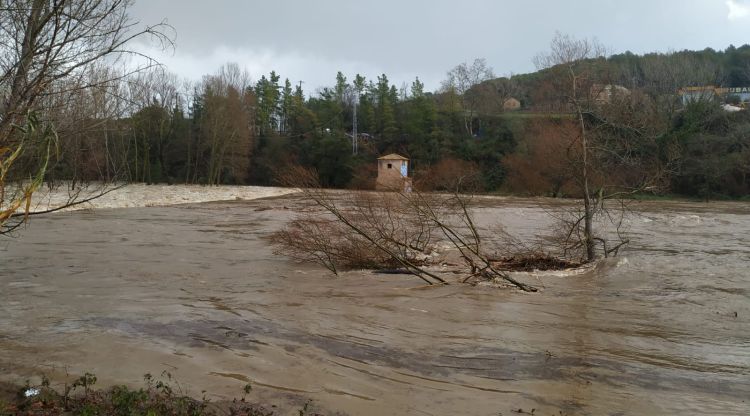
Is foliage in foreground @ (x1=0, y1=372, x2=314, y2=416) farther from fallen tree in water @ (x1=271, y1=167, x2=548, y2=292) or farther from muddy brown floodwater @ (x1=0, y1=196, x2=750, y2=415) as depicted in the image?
fallen tree in water @ (x1=271, y1=167, x2=548, y2=292)

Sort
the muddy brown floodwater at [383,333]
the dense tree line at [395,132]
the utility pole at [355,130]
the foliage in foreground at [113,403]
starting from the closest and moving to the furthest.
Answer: the foliage in foreground at [113,403], the muddy brown floodwater at [383,333], the dense tree line at [395,132], the utility pole at [355,130]

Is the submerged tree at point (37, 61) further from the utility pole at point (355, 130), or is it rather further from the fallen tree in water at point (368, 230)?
the utility pole at point (355, 130)

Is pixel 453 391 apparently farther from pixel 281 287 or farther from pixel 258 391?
pixel 281 287

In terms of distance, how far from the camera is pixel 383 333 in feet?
26.8

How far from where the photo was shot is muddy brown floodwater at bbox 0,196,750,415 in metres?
5.82

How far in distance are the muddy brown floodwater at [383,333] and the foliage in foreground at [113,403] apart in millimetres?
391

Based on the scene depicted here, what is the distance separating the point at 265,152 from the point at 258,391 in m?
60.7

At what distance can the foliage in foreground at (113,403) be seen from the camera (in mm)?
4305

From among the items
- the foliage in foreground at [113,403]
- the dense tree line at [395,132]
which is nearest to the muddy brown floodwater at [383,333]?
the foliage in foreground at [113,403]

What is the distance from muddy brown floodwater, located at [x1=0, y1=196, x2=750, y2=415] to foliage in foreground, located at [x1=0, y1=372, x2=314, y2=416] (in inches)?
15.4

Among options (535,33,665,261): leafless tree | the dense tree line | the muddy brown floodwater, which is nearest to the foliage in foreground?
the muddy brown floodwater

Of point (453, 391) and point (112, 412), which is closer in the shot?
point (112, 412)

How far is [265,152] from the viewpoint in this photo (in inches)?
2549

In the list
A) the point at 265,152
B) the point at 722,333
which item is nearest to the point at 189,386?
the point at 722,333
